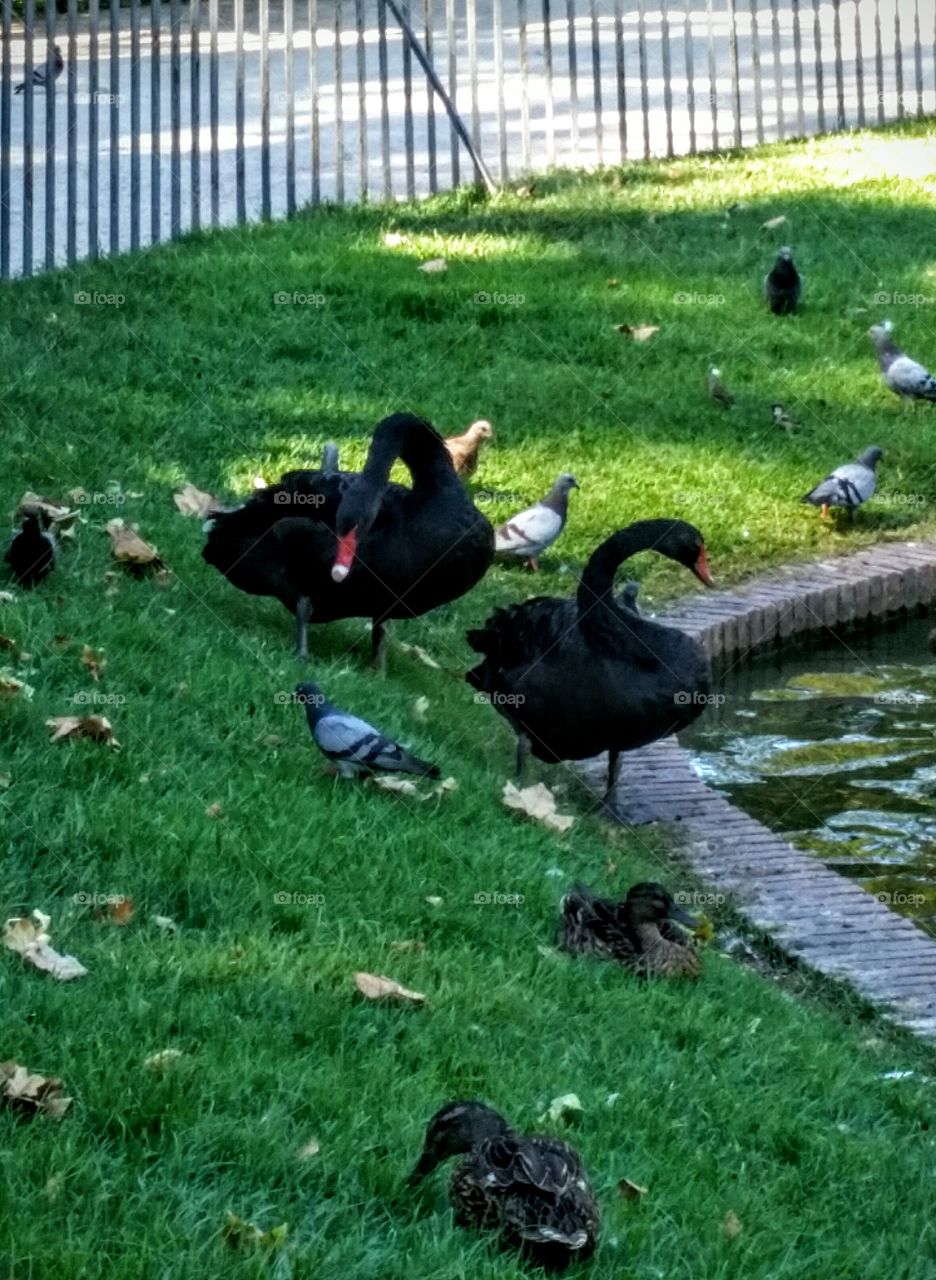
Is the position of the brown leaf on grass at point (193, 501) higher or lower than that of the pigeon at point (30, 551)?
lower

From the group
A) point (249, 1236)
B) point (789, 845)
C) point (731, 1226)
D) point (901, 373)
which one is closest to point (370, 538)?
point (789, 845)

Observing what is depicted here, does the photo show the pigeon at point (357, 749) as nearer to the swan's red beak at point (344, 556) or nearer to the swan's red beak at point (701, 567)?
the swan's red beak at point (344, 556)

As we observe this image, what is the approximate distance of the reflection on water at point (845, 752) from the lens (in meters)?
7.71

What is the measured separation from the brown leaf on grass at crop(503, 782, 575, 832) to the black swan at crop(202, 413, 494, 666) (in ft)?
3.59

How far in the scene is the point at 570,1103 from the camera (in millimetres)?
4566

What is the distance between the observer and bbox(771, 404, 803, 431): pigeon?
37.9ft

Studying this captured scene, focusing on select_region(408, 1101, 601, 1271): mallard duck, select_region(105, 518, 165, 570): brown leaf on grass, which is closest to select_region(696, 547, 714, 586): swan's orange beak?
select_region(105, 518, 165, 570): brown leaf on grass

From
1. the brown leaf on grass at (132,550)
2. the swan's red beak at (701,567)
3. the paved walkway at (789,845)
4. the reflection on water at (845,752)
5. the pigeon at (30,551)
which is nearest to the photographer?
the paved walkway at (789,845)

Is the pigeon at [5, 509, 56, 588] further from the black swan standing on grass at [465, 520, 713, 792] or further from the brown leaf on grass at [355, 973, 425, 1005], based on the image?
the brown leaf on grass at [355, 973, 425, 1005]

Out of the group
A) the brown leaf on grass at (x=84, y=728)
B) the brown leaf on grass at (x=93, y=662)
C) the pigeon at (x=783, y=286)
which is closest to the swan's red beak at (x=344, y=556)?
the brown leaf on grass at (x=93, y=662)

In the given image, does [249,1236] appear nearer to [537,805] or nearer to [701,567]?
[537,805]

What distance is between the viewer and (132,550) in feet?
27.8

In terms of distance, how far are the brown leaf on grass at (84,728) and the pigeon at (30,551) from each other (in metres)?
1.68

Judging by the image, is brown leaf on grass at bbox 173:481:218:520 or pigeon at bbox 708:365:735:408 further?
pigeon at bbox 708:365:735:408
